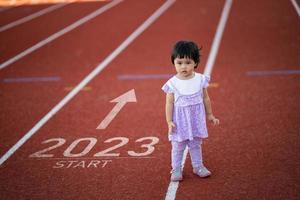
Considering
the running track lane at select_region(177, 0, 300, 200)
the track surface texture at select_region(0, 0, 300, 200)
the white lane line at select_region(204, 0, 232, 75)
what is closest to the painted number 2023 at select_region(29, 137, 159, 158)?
the track surface texture at select_region(0, 0, 300, 200)

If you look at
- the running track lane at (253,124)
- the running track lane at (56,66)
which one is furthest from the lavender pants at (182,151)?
the running track lane at (56,66)

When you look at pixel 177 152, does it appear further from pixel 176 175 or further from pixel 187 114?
pixel 187 114

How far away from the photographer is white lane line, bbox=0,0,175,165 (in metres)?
6.62

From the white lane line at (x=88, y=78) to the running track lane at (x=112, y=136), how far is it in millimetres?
110

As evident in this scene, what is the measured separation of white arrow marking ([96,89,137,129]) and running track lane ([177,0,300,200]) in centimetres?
126

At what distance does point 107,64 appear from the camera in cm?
1042

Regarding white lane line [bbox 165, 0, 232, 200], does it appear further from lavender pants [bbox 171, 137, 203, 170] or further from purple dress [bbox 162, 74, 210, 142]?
purple dress [bbox 162, 74, 210, 142]

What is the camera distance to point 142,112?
7.56 metres

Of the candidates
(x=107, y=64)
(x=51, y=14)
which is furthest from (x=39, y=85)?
(x=51, y=14)

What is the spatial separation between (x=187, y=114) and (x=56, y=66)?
584 centimetres

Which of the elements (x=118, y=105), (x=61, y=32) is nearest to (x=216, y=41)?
(x=61, y=32)

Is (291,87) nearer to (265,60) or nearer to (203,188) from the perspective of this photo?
(265,60)

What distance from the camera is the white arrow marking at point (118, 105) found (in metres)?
7.18

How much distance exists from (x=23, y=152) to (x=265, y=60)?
212 inches
